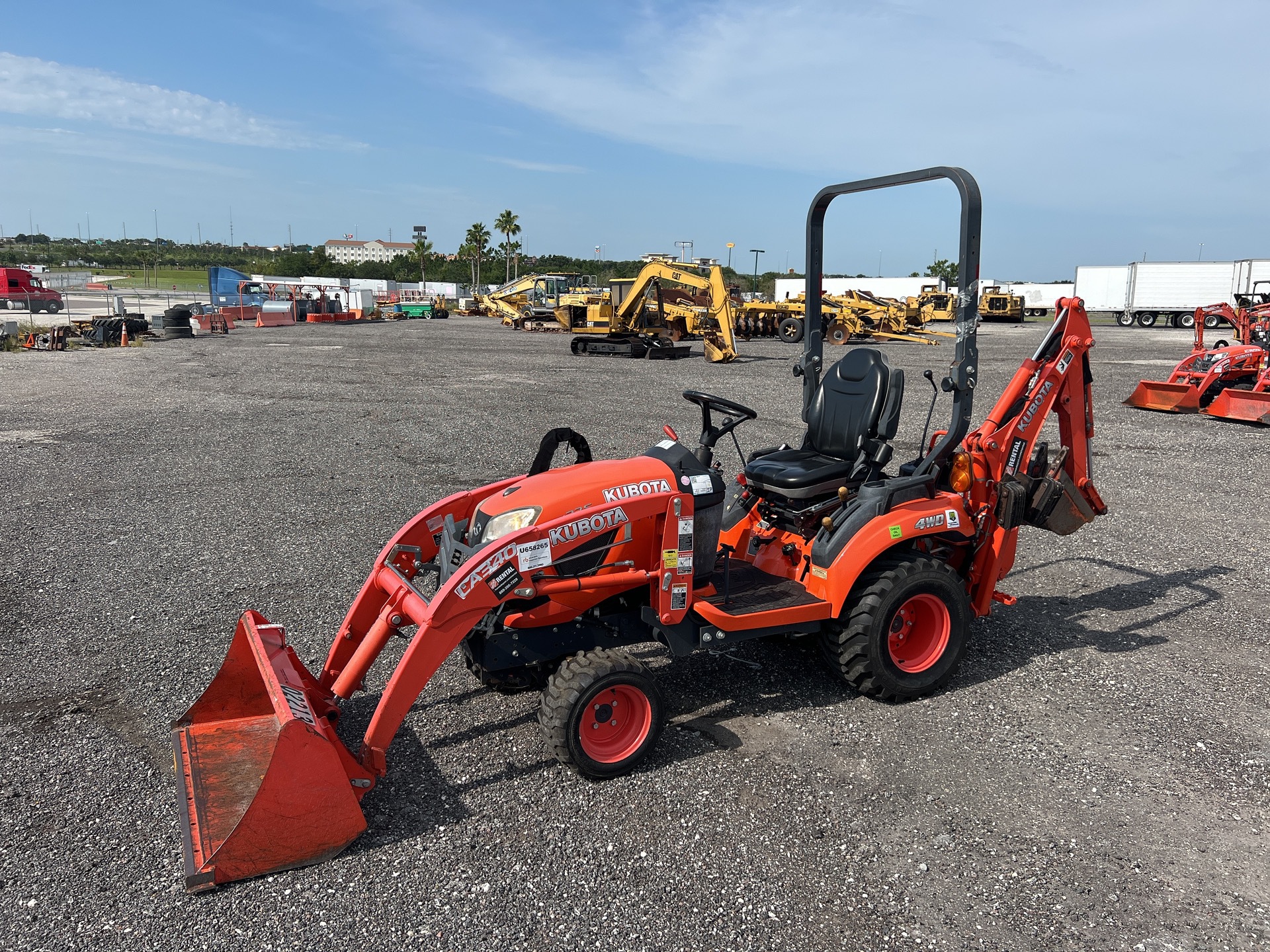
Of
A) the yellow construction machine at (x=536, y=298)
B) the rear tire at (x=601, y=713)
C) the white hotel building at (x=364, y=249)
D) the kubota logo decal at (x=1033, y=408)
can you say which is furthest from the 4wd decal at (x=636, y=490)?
the white hotel building at (x=364, y=249)

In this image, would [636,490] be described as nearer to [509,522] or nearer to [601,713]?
[509,522]

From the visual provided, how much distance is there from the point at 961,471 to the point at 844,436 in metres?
0.65

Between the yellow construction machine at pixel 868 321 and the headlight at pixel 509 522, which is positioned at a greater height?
the yellow construction machine at pixel 868 321

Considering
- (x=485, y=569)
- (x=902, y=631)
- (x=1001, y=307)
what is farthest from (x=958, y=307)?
(x=1001, y=307)

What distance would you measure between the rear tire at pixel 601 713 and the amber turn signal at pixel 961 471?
2062mm

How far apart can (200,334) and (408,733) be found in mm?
31697

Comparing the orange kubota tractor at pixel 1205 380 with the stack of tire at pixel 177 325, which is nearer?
the orange kubota tractor at pixel 1205 380

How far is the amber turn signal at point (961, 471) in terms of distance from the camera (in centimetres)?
461

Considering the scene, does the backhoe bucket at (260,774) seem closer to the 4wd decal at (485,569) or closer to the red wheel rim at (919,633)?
the 4wd decal at (485,569)

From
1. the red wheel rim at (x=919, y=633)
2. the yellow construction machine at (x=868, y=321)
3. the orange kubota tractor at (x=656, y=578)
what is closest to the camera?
the orange kubota tractor at (x=656, y=578)

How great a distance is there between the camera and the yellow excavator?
2344 centimetres

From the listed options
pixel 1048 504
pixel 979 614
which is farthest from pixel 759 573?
pixel 1048 504

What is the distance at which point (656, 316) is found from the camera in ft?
89.0

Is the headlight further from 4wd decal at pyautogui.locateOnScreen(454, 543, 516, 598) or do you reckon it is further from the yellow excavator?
the yellow excavator
